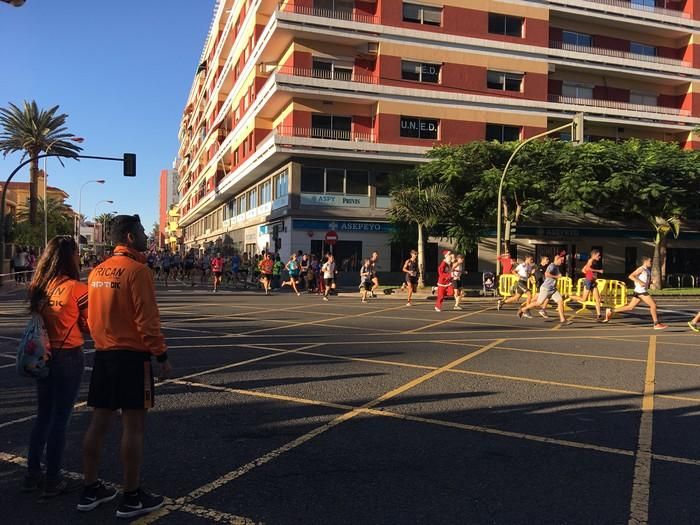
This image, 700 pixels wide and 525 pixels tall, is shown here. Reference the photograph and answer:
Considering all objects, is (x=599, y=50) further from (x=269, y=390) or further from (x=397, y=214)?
(x=269, y=390)

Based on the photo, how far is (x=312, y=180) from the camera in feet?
97.6

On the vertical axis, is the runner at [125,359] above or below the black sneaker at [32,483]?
above

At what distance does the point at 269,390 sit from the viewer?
20.9 ft

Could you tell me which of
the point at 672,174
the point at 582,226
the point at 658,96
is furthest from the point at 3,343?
the point at 658,96

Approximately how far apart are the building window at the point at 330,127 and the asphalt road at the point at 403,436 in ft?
69.6

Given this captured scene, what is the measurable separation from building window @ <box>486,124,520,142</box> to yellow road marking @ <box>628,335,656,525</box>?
2662cm

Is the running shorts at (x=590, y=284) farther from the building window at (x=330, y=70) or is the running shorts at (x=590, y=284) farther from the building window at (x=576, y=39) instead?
the building window at (x=576, y=39)

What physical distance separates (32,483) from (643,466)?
170 inches

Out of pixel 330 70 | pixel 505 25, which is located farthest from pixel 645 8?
pixel 330 70

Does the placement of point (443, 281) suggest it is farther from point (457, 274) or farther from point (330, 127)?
point (330, 127)

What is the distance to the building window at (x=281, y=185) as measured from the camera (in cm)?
3036

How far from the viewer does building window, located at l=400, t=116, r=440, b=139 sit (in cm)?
3020

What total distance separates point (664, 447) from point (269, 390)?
392 centimetres

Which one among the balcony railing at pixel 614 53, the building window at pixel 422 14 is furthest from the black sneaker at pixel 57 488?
the balcony railing at pixel 614 53
